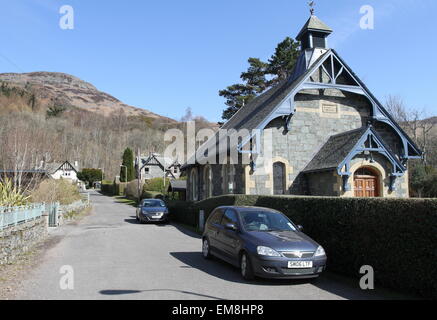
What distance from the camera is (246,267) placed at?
25.9 ft

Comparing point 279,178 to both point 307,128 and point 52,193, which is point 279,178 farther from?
point 52,193

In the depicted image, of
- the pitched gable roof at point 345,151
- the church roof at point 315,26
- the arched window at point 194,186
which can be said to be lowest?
the arched window at point 194,186

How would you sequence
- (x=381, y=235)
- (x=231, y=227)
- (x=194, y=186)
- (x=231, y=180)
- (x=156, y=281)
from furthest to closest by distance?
(x=194, y=186)
(x=231, y=180)
(x=231, y=227)
(x=156, y=281)
(x=381, y=235)

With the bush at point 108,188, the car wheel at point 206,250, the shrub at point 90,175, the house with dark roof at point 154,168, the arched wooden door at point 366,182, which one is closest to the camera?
the car wheel at point 206,250

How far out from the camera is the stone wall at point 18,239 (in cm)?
945

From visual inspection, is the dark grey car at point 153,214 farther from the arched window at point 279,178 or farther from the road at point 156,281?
the road at point 156,281

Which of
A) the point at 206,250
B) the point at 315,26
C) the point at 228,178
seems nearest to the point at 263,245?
the point at 206,250

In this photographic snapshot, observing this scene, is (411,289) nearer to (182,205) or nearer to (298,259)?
(298,259)

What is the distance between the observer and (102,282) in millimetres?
7668

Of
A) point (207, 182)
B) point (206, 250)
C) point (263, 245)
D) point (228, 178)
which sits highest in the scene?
point (228, 178)

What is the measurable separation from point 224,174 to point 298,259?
13340 millimetres

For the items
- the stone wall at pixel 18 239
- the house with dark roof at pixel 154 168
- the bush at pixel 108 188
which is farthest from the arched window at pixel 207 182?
the bush at pixel 108 188

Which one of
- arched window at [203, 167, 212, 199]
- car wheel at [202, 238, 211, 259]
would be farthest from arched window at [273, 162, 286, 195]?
car wheel at [202, 238, 211, 259]

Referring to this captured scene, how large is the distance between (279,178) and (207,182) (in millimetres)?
6389
